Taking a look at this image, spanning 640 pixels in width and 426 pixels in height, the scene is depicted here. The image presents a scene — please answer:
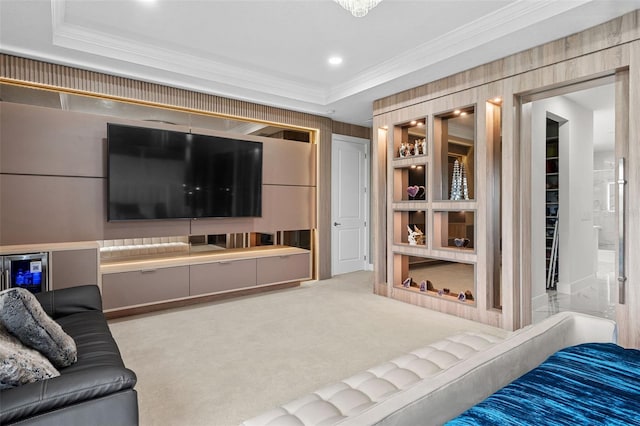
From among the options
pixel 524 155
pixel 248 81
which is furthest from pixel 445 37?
pixel 248 81

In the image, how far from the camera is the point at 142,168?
3.84 metres

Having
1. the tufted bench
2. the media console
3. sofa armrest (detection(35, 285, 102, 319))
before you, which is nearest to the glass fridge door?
the media console

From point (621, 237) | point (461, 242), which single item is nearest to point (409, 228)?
point (461, 242)

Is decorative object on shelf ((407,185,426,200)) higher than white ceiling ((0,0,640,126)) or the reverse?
the reverse

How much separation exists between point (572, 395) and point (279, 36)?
133 inches

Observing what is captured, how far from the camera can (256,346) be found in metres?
2.96

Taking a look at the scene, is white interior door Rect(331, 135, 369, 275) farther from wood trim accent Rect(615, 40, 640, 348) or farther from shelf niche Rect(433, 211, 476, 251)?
wood trim accent Rect(615, 40, 640, 348)

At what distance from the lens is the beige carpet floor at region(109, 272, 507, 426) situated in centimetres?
215

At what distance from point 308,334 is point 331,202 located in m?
2.81

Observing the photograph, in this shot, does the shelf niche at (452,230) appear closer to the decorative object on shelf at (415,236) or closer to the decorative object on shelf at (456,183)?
the decorative object on shelf at (456,183)

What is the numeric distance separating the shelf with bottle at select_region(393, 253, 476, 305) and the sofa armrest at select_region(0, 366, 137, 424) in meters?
3.33

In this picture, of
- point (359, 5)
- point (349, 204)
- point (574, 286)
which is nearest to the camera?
point (359, 5)

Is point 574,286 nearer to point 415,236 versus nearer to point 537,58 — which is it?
point 415,236

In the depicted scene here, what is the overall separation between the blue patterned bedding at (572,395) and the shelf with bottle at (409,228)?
2722 mm
